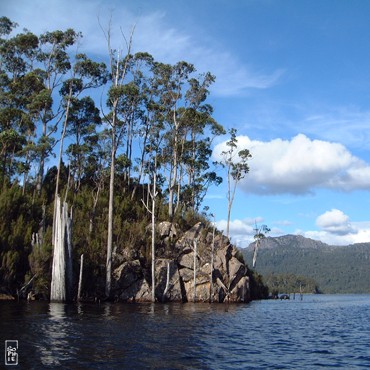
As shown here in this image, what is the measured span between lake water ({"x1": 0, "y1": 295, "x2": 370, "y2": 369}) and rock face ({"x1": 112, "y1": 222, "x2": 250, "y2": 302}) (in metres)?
13.8

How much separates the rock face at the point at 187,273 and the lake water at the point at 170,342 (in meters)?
13.8

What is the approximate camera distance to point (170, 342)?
56.7 ft

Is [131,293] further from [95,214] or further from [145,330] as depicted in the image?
[145,330]

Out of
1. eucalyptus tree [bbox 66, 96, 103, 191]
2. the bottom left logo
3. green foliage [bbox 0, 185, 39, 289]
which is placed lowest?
the bottom left logo

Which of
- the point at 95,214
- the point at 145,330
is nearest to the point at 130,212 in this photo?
the point at 95,214

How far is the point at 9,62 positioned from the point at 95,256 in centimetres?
3097

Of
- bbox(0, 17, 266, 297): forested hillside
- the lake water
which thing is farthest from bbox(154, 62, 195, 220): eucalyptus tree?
the lake water

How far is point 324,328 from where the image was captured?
25266 mm

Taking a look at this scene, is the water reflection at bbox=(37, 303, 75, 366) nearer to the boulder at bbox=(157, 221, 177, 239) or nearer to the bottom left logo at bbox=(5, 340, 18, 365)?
the bottom left logo at bbox=(5, 340, 18, 365)

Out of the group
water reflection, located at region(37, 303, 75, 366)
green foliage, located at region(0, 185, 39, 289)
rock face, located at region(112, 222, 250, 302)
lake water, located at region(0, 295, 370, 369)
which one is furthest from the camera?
rock face, located at region(112, 222, 250, 302)

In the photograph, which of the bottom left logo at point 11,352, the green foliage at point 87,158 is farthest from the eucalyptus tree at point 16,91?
the bottom left logo at point 11,352

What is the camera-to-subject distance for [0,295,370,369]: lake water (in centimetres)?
1360

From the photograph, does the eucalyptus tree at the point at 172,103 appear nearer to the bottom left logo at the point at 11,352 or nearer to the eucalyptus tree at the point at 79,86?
the eucalyptus tree at the point at 79,86

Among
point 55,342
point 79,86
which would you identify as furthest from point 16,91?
point 55,342
